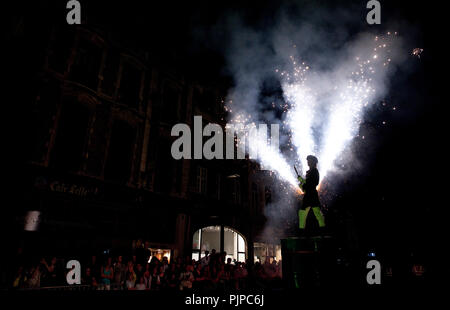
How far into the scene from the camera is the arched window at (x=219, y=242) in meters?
15.3

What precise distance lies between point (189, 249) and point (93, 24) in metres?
11.8

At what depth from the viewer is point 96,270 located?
9750mm

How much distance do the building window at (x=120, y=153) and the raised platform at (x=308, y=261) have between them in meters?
9.03

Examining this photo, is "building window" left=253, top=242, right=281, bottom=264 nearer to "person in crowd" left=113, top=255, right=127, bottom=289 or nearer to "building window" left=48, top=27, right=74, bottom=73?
"person in crowd" left=113, top=255, right=127, bottom=289

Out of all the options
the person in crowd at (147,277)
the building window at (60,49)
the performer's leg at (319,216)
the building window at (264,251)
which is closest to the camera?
the performer's leg at (319,216)

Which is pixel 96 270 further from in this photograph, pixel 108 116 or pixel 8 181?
pixel 108 116

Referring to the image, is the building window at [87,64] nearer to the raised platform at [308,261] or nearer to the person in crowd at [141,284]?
the person in crowd at [141,284]

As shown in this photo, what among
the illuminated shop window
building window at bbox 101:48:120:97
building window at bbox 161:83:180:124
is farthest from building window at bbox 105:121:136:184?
the illuminated shop window

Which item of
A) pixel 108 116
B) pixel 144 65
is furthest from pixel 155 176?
pixel 144 65

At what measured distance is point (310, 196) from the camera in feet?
21.8

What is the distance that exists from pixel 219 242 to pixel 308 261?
487 inches

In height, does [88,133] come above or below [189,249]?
above

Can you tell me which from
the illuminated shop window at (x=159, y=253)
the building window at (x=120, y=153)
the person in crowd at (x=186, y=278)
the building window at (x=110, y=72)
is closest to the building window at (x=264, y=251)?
the illuminated shop window at (x=159, y=253)

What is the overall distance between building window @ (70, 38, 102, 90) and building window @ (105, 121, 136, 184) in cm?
217
